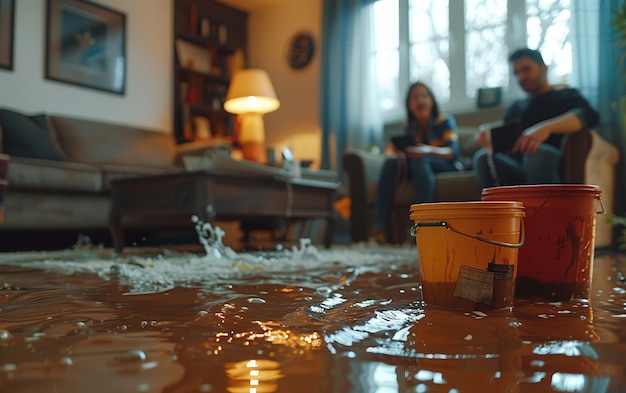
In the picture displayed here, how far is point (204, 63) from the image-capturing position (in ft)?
15.6

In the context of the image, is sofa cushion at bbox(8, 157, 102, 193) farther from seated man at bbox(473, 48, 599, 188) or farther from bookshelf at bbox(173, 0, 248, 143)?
seated man at bbox(473, 48, 599, 188)

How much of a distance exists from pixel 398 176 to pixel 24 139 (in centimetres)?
210

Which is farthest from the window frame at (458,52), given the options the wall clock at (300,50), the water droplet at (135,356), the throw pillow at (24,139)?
the water droplet at (135,356)

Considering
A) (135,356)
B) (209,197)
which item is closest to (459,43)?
(209,197)

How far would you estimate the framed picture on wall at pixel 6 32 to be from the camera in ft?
11.2

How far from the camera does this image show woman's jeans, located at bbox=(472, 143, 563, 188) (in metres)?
2.27

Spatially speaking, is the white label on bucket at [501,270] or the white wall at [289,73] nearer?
the white label on bucket at [501,270]

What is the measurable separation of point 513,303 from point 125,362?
0.69 metres

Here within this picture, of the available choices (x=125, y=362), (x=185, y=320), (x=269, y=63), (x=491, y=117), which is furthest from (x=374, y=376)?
(x=269, y=63)

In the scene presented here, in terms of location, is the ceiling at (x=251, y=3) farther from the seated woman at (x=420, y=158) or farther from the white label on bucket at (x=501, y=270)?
the white label on bucket at (x=501, y=270)

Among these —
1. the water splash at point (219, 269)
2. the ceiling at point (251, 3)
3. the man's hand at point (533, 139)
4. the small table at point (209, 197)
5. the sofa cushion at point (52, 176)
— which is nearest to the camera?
the water splash at point (219, 269)

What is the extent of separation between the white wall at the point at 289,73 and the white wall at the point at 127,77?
96 centimetres

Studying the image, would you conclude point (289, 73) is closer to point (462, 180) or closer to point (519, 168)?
point (462, 180)

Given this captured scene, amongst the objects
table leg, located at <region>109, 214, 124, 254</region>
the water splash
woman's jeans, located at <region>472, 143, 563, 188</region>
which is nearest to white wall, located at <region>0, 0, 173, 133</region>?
table leg, located at <region>109, 214, 124, 254</region>
